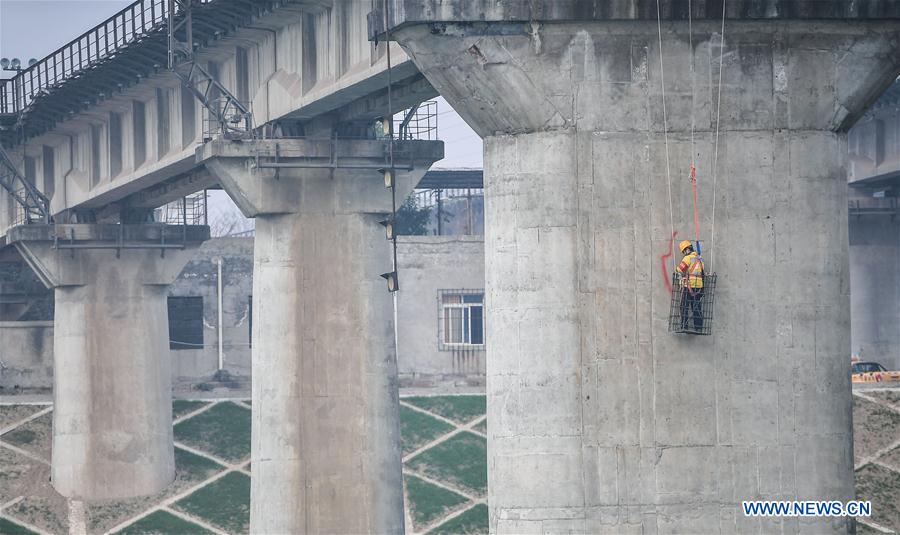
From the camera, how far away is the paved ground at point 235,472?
63531mm

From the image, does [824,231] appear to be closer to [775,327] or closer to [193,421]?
[775,327]

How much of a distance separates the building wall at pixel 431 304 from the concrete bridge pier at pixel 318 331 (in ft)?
92.7

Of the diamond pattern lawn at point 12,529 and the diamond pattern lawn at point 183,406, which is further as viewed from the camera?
the diamond pattern lawn at point 183,406

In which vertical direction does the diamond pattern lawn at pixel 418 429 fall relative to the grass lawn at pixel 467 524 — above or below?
above

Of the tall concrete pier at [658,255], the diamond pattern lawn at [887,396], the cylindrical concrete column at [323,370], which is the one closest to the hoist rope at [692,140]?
the tall concrete pier at [658,255]

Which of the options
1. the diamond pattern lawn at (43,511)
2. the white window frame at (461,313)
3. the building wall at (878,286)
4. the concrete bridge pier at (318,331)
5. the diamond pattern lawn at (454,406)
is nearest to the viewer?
the concrete bridge pier at (318,331)

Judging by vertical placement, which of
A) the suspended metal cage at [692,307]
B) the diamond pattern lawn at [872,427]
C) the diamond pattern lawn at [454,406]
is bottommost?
the diamond pattern lawn at [872,427]

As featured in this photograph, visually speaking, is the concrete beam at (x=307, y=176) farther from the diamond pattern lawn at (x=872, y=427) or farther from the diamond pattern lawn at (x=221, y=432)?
the diamond pattern lawn at (x=872, y=427)

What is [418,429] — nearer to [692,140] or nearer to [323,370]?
[323,370]

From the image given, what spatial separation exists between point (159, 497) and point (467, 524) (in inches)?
Result: 521

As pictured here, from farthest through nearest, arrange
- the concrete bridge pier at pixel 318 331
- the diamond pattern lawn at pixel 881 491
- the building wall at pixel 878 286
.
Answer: the building wall at pixel 878 286 < the diamond pattern lawn at pixel 881 491 < the concrete bridge pier at pixel 318 331

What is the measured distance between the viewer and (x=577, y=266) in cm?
2319

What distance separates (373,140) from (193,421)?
2634 centimetres

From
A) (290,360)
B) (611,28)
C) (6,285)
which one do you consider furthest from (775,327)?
(6,285)
